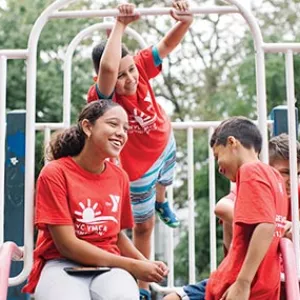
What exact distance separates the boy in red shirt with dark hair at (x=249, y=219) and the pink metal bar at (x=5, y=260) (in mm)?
663

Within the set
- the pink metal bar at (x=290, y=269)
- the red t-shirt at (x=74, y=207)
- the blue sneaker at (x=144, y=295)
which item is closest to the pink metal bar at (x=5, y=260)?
the red t-shirt at (x=74, y=207)

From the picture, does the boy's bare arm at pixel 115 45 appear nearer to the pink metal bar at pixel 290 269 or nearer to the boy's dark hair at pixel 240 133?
the boy's dark hair at pixel 240 133

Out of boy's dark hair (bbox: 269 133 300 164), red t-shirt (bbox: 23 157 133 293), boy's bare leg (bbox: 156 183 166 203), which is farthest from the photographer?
boy's bare leg (bbox: 156 183 166 203)

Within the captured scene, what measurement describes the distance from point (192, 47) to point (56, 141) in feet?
38.3

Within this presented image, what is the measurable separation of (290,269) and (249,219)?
240 millimetres

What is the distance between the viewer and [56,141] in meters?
2.71

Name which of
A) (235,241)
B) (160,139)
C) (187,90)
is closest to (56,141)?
(160,139)

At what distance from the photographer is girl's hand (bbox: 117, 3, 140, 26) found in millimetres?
2750

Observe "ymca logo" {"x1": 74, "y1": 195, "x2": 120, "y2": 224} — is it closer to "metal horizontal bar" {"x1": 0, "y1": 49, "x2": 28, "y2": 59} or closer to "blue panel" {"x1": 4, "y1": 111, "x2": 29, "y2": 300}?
"metal horizontal bar" {"x1": 0, "y1": 49, "x2": 28, "y2": 59}

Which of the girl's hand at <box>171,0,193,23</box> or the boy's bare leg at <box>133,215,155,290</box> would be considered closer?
the girl's hand at <box>171,0,193,23</box>

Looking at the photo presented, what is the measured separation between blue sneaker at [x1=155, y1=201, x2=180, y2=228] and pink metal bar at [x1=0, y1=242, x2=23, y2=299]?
1.02 metres

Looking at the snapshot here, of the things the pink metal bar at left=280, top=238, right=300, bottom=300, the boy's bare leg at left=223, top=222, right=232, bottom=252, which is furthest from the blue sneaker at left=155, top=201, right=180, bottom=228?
the pink metal bar at left=280, top=238, right=300, bottom=300

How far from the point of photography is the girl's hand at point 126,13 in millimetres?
2750

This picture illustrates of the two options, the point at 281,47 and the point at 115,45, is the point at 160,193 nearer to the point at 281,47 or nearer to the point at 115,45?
the point at 115,45
